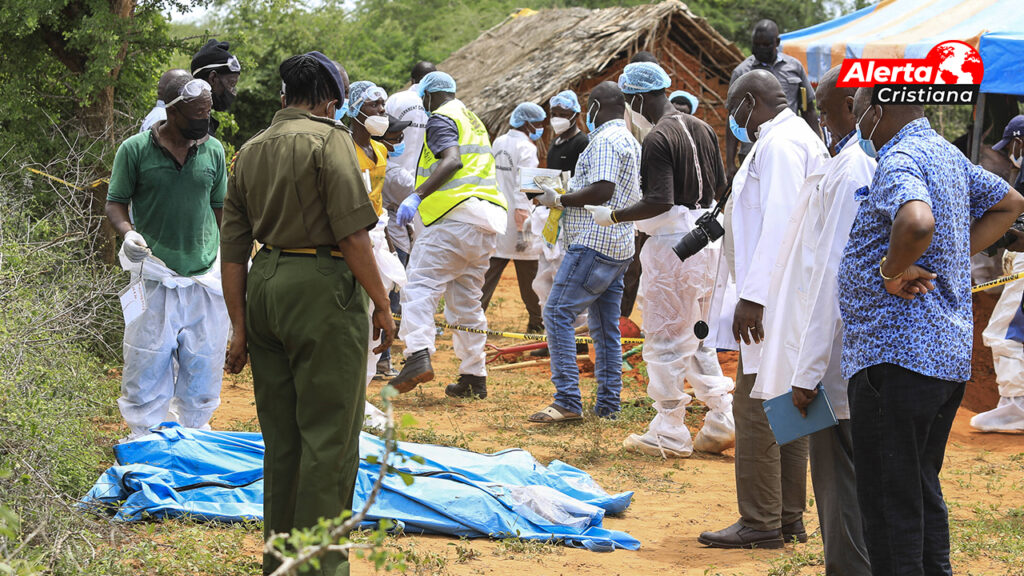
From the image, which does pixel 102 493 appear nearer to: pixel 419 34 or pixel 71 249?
pixel 71 249

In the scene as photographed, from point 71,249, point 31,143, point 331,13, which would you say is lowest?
point 71,249

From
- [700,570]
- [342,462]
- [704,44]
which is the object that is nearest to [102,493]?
[342,462]

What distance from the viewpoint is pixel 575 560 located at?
4691mm

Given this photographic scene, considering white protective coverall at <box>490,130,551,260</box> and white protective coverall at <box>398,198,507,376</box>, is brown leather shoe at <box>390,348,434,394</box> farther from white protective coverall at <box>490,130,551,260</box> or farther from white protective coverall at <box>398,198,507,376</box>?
white protective coverall at <box>490,130,551,260</box>

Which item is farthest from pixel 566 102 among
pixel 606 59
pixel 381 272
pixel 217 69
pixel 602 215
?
pixel 606 59

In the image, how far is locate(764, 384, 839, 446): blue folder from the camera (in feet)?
12.0

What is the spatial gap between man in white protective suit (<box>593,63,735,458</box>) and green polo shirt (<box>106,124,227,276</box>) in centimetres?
251

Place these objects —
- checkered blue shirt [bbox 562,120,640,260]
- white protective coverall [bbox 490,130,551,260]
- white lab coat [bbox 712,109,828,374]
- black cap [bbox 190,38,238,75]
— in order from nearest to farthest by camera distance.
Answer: white lab coat [bbox 712,109,828,374] < black cap [bbox 190,38,238,75] < checkered blue shirt [bbox 562,120,640,260] < white protective coverall [bbox 490,130,551,260]

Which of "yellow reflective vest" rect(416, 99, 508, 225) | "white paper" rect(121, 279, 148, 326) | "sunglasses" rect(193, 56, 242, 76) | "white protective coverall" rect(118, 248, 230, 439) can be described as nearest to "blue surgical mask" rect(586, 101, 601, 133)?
Answer: "yellow reflective vest" rect(416, 99, 508, 225)

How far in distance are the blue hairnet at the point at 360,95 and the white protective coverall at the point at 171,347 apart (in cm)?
151

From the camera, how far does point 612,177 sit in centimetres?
694

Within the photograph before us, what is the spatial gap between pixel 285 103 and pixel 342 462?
1380 millimetres

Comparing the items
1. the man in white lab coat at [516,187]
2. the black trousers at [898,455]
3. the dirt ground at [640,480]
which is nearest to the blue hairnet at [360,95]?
the dirt ground at [640,480]

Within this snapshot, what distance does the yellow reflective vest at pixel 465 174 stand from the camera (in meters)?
7.59
